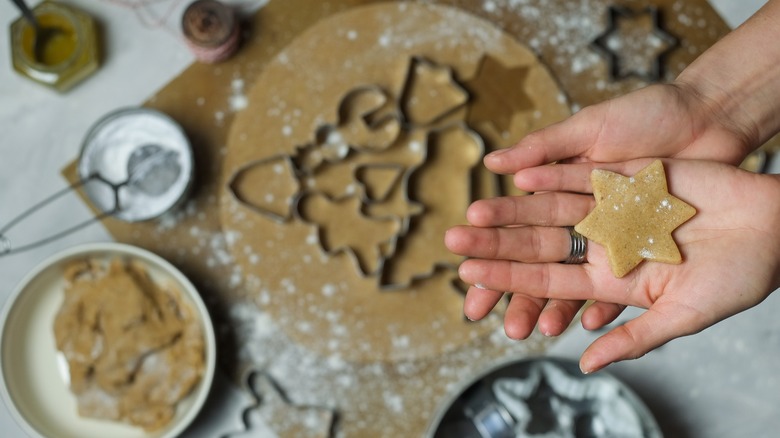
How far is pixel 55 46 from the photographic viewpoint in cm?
122

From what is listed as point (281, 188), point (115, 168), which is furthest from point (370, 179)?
point (115, 168)

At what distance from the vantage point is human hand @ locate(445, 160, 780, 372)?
2.71ft

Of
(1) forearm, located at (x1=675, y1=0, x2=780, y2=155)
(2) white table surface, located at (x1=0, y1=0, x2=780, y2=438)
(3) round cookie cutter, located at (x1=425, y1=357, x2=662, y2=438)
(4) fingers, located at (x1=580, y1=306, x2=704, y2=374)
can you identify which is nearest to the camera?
(4) fingers, located at (x1=580, y1=306, x2=704, y2=374)

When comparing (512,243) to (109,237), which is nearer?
(512,243)

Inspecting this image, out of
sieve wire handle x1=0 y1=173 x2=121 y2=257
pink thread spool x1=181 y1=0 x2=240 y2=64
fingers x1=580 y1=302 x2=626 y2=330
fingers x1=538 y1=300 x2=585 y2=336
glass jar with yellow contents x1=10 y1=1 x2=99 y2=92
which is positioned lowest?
fingers x1=580 y1=302 x2=626 y2=330

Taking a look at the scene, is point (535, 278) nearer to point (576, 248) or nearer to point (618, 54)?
point (576, 248)

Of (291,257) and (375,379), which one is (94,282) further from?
(375,379)

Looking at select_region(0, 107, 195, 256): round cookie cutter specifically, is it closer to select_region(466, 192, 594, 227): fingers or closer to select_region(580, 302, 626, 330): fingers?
select_region(466, 192, 594, 227): fingers

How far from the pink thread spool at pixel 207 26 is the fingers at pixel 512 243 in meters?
0.55

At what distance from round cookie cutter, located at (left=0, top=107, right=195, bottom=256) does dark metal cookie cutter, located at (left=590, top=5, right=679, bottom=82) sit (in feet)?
2.16

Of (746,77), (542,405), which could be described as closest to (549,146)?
(746,77)

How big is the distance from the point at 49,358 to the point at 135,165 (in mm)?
314

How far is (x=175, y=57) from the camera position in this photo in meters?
1.25

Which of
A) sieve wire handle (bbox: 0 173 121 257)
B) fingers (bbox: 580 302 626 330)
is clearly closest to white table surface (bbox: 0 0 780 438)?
sieve wire handle (bbox: 0 173 121 257)
